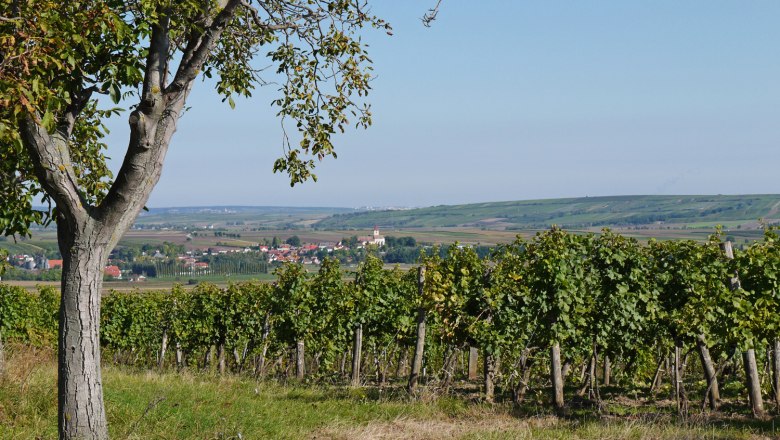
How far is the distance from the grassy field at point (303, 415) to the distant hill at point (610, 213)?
407ft

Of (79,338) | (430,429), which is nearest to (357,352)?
(430,429)

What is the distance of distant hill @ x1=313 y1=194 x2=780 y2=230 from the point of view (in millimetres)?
143000

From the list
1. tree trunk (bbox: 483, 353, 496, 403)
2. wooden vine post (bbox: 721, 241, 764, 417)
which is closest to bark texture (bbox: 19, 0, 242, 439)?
tree trunk (bbox: 483, 353, 496, 403)

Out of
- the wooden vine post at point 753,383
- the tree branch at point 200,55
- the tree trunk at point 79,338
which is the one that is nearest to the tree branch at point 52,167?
the tree trunk at point 79,338

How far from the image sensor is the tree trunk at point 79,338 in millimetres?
5828

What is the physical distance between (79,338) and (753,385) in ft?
30.2

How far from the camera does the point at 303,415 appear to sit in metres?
8.95

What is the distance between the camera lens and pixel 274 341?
1662 centimetres

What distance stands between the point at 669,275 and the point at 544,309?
90.1 inches

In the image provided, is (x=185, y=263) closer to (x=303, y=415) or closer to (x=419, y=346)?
(x=419, y=346)

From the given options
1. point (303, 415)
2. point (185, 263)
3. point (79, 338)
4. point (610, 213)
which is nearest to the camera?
point (79, 338)

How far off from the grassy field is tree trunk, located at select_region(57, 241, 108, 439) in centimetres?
72

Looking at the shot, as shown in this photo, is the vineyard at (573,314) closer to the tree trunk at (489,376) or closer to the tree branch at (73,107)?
the tree trunk at (489,376)

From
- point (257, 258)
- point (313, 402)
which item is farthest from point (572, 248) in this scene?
point (257, 258)
